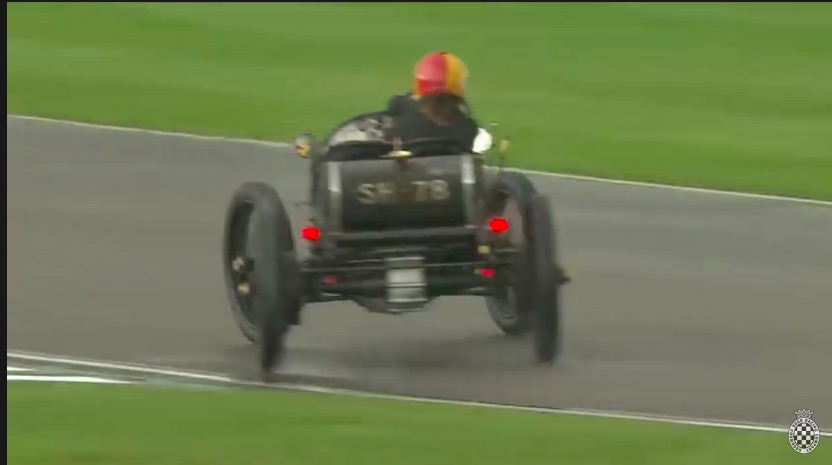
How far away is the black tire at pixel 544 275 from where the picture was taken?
421 inches

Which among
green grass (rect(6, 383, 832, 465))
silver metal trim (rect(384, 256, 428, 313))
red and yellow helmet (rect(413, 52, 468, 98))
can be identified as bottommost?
green grass (rect(6, 383, 832, 465))

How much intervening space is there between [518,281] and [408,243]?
61cm

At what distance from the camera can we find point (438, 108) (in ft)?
37.3

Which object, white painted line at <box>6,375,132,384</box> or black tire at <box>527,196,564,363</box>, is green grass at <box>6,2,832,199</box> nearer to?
black tire at <box>527,196,564,363</box>

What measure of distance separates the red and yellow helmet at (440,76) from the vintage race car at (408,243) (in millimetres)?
377

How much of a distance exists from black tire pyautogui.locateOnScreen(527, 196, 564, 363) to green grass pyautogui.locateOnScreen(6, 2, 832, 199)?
19.8ft

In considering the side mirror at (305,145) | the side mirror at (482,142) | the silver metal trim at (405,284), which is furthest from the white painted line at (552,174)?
the silver metal trim at (405,284)

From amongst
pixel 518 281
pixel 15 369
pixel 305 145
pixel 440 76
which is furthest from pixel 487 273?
pixel 15 369

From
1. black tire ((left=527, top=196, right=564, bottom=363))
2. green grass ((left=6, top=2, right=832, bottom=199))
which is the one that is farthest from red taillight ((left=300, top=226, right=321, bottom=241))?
green grass ((left=6, top=2, right=832, bottom=199))

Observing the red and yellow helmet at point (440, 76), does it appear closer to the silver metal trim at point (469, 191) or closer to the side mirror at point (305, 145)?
the silver metal trim at point (469, 191)

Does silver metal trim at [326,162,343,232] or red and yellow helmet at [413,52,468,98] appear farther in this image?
red and yellow helmet at [413,52,468,98]

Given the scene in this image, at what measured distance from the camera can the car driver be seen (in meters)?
11.3

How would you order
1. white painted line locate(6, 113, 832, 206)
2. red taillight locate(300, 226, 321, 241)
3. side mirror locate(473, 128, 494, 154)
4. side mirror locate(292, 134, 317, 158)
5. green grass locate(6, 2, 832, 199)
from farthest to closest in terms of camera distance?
1. green grass locate(6, 2, 832, 199)
2. white painted line locate(6, 113, 832, 206)
3. side mirror locate(292, 134, 317, 158)
4. side mirror locate(473, 128, 494, 154)
5. red taillight locate(300, 226, 321, 241)

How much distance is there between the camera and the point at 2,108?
18.7 m
